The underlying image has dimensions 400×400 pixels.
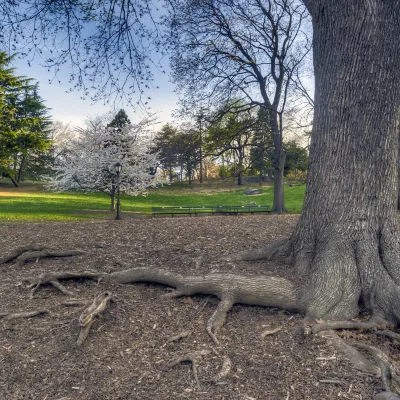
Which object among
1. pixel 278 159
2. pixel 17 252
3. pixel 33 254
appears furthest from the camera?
pixel 278 159

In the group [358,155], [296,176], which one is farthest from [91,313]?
[296,176]

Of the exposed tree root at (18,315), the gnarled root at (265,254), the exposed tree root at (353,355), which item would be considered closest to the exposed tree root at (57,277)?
the exposed tree root at (18,315)

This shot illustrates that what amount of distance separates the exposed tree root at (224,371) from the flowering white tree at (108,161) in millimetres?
15646

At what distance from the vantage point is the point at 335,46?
4.04m

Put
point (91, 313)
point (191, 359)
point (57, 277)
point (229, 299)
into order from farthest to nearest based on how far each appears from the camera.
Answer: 1. point (57, 277)
2. point (229, 299)
3. point (91, 313)
4. point (191, 359)

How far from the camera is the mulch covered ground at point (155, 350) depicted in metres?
2.67

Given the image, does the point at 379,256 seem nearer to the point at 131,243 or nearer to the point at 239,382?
the point at 239,382

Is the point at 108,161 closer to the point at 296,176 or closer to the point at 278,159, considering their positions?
the point at 278,159

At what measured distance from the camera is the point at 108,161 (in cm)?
1836

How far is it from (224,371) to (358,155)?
2.76 metres

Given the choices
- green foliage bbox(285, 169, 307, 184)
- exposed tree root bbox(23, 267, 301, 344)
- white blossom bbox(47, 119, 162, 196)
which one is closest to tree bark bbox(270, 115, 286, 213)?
white blossom bbox(47, 119, 162, 196)

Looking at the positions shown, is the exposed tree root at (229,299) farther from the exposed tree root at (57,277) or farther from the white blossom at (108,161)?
the white blossom at (108,161)

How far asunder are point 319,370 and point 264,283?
3.83ft

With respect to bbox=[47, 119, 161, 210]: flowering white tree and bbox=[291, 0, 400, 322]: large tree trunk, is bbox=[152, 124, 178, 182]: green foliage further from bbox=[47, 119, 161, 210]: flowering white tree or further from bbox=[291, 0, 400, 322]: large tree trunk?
bbox=[291, 0, 400, 322]: large tree trunk
